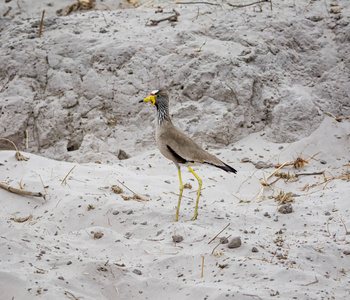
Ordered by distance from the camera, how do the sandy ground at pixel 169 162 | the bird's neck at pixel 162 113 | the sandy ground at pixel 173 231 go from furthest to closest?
1. the bird's neck at pixel 162 113
2. the sandy ground at pixel 169 162
3. the sandy ground at pixel 173 231

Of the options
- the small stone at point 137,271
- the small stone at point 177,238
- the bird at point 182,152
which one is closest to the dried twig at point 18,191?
the bird at point 182,152

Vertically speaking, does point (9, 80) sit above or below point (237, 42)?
below

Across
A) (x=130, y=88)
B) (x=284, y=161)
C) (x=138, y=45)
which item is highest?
(x=138, y=45)

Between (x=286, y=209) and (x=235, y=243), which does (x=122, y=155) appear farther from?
(x=235, y=243)

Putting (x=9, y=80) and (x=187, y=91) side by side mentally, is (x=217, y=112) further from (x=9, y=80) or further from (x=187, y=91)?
(x=9, y=80)

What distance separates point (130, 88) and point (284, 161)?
9.12 feet

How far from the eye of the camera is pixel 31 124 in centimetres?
703

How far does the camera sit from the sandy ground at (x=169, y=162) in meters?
A: 3.12

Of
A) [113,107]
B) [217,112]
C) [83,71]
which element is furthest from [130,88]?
[217,112]

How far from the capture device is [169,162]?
631cm

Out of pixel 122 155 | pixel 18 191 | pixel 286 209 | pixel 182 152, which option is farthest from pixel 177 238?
pixel 122 155

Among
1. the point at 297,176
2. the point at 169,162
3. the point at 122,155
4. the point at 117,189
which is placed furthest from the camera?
the point at 122,155

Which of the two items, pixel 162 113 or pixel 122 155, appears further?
pixel 122 155

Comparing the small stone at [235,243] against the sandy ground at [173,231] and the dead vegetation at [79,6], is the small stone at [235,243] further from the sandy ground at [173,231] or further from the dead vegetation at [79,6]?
the dead vegetation at [79,6]
